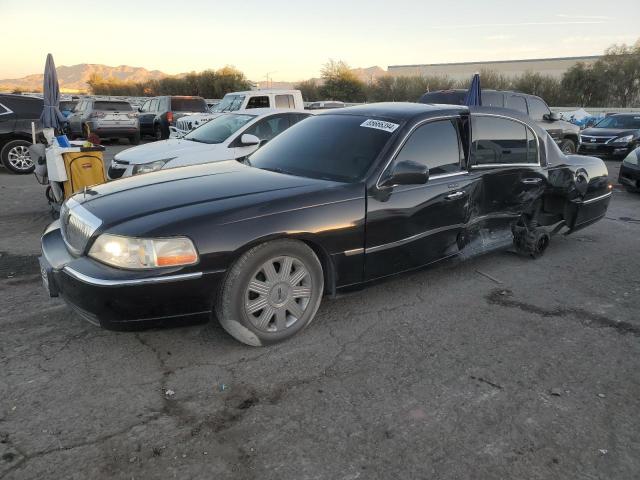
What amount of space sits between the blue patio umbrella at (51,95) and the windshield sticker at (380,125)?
6.93 meters

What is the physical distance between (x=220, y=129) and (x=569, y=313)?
6018 mm

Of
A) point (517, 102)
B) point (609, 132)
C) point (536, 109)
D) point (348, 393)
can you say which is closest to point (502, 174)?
point (348, 393)

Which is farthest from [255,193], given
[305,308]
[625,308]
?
[625,308]

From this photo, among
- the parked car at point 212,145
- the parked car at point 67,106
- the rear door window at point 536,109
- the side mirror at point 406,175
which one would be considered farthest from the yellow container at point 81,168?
the parked car at point 67,106

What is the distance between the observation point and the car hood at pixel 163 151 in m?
7.32

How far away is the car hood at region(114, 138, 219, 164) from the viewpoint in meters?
7.32

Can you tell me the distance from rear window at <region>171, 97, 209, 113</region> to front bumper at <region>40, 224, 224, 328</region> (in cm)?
1674

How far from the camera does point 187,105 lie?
744 inches

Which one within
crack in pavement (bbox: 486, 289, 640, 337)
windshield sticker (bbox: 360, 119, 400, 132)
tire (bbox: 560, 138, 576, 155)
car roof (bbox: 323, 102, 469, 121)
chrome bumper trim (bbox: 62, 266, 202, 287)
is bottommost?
crack in pavement (bbox: 486, 289, 640, 337)

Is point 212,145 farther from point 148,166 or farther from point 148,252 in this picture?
point 148,252

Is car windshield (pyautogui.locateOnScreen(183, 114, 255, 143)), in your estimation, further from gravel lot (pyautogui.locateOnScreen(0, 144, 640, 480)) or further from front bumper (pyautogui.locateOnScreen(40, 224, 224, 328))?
front bumper (pyautogui.locateOnScreen(40, 224, 224, 328))

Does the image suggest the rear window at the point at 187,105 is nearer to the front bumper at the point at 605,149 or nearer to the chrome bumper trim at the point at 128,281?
the front bumper at the point at 605,149

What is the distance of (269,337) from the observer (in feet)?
11.0

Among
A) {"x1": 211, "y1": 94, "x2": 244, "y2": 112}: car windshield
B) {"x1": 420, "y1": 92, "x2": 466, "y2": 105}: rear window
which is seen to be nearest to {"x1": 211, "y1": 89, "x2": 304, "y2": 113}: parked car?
{"x1": 211, "y1": 94, "x2": 244, "y2": 112}: car windshield
